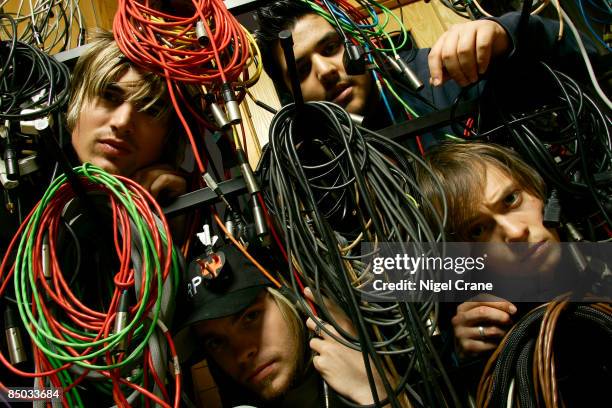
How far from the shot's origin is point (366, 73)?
48.1 inches

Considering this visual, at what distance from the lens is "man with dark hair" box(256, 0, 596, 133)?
804 mm

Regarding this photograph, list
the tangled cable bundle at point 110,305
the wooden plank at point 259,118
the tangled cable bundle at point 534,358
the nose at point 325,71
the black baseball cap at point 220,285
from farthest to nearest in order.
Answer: the wooden plank at point 259,118 → the nose at point 325,71 → the black baseball cap at point 220,285 → the tangled cable bundle at point 110,305 → the tangled cable bundle at point 534,358

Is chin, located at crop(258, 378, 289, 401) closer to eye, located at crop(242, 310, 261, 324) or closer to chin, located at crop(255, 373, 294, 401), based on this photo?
chin, located at crop(255, 373, 294, 401)

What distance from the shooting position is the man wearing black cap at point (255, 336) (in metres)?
0.77

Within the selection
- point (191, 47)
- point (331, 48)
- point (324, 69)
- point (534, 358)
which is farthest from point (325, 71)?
point (534, 358)

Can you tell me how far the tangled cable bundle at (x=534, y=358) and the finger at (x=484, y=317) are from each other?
0.07 meters

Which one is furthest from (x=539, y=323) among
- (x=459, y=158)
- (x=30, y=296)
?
(x=30, y=296)

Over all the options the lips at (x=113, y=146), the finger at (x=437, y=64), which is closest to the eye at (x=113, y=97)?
the lips at (x=113, y=146)

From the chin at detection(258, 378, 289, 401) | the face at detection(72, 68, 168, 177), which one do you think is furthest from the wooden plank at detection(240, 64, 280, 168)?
the chin at detection(258, 378, 289, 401)

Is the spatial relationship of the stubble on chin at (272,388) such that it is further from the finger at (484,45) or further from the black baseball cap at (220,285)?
the finger at (484,45)

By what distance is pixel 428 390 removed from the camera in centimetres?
54

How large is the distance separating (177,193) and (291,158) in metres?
0.38

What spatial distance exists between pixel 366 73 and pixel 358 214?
0.65 metres

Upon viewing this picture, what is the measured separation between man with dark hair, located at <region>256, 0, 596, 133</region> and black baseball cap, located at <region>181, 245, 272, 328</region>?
55 centimetres
